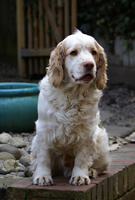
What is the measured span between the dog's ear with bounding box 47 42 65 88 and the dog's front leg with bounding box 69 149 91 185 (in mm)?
555

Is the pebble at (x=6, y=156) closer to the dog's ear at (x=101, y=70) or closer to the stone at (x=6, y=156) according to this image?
the stone at (x=6, y=156)

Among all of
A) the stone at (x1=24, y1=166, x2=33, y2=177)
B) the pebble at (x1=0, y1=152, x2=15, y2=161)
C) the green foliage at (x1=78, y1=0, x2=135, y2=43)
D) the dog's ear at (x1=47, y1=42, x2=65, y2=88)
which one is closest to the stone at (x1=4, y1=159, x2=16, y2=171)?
the pebble at (x1=0, y1=152, x2=15, y2=161)

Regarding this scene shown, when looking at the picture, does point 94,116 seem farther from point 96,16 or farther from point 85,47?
point 96,16

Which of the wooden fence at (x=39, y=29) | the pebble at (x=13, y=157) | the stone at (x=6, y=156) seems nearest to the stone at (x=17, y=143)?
the pebble at (x=13, y=157)

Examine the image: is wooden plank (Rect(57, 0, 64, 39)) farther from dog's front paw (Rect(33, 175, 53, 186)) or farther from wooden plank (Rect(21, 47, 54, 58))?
dog's front paw (Rect(33, 175, 53, 186))

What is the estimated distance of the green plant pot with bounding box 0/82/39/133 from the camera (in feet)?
17.1

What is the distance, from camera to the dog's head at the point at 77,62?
295cm

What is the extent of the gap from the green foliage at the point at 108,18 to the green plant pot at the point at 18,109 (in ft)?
12.8

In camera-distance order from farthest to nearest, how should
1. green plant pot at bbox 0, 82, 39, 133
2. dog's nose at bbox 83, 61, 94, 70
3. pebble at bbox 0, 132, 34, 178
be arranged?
green plant pot at bbox 0, 82, 39, 133 < pebble at bbox 0, 132, 34, 178 < dog's nose at bbox 83, 61, 94, 70

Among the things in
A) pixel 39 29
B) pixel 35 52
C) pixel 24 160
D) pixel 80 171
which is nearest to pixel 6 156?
pixel 24 160

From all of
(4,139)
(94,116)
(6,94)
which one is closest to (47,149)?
(94,116)

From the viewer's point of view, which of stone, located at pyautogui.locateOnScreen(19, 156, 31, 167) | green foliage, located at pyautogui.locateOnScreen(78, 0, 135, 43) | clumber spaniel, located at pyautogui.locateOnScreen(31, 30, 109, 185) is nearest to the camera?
clumber spaniel, located at pyautogui.locateOnScreen(31, 30, 109, 185)

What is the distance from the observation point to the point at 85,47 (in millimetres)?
3033

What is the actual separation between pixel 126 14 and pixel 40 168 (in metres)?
6.27
